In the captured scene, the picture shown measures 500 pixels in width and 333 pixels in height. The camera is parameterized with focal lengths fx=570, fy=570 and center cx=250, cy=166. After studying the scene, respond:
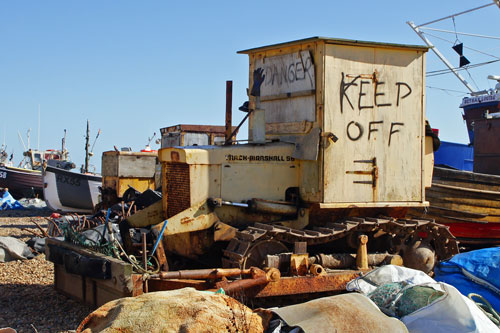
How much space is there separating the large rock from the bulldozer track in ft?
4.37

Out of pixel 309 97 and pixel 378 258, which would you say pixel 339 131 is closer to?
pixel 309 97

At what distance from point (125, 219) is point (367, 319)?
385cm

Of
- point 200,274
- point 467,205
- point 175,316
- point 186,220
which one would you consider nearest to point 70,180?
point 467,205

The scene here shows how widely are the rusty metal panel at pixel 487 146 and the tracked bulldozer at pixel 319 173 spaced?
21.9 ft

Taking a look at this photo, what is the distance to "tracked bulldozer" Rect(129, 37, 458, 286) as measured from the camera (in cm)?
680

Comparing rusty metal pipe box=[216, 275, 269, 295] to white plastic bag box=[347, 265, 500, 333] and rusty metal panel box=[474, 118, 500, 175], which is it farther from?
rusty metal panel box=[474, 118, 500, 175]

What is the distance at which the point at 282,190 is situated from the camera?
727 centimetres

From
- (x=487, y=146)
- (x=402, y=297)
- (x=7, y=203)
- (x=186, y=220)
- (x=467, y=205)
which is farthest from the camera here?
(x=7, y=203)

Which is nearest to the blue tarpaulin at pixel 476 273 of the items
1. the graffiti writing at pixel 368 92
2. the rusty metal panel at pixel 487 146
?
the graffiti writing at pixel 368 92

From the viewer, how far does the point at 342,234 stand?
6.88 m

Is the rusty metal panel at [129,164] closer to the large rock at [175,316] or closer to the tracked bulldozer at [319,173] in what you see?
the tracked bulldozer at [319,173]

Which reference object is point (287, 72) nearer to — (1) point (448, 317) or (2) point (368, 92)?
(2) point (368, 92)

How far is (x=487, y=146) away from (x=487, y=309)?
8.81 meters

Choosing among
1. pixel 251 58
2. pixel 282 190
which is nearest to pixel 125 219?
pixel 282 190
